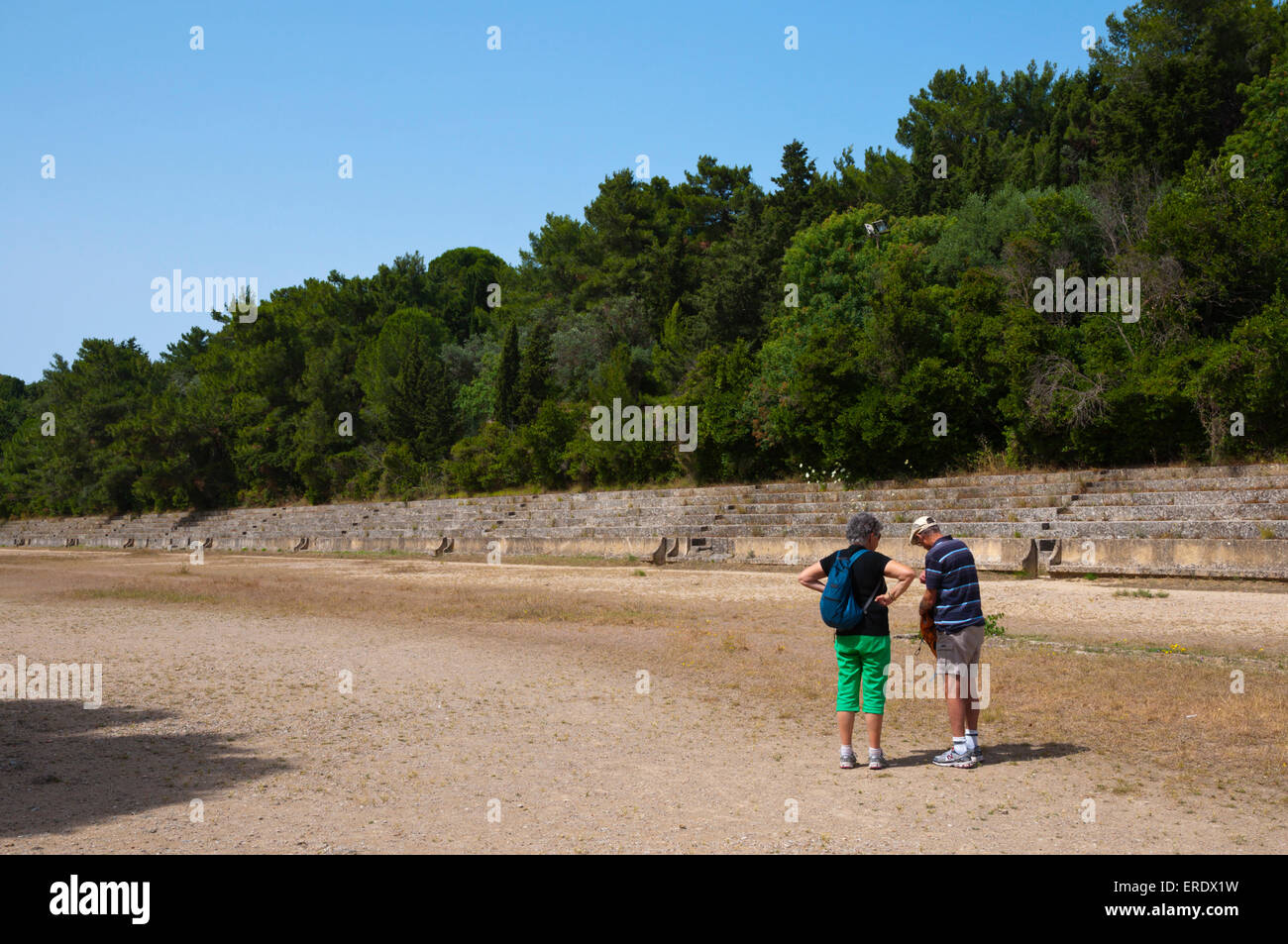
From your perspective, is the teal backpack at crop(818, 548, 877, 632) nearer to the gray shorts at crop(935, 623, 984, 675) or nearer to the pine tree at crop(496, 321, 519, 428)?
the gray shorts at crop(935, 623, 984, 675)

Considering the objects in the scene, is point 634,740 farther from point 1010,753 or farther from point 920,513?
point 920,513

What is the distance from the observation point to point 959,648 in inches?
269

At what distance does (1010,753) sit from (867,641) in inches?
66.2

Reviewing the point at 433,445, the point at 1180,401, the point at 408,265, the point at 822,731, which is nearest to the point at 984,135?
the point at 1180,401

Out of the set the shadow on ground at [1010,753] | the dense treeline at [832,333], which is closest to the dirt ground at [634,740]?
the shadow on ground at [1010,753]

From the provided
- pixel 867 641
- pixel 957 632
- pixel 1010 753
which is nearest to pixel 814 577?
pixel 867 641

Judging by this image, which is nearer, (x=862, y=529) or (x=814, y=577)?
(x=862, y=529)

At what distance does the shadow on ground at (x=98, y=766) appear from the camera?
19.3ft

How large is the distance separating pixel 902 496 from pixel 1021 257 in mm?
10867

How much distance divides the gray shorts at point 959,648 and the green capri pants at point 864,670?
19.3 inches

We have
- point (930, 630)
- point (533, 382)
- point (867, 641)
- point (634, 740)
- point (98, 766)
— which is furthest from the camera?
point (533, 382)

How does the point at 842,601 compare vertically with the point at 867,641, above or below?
above

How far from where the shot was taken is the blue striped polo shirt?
6.84 metres

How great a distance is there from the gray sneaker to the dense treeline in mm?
20654
